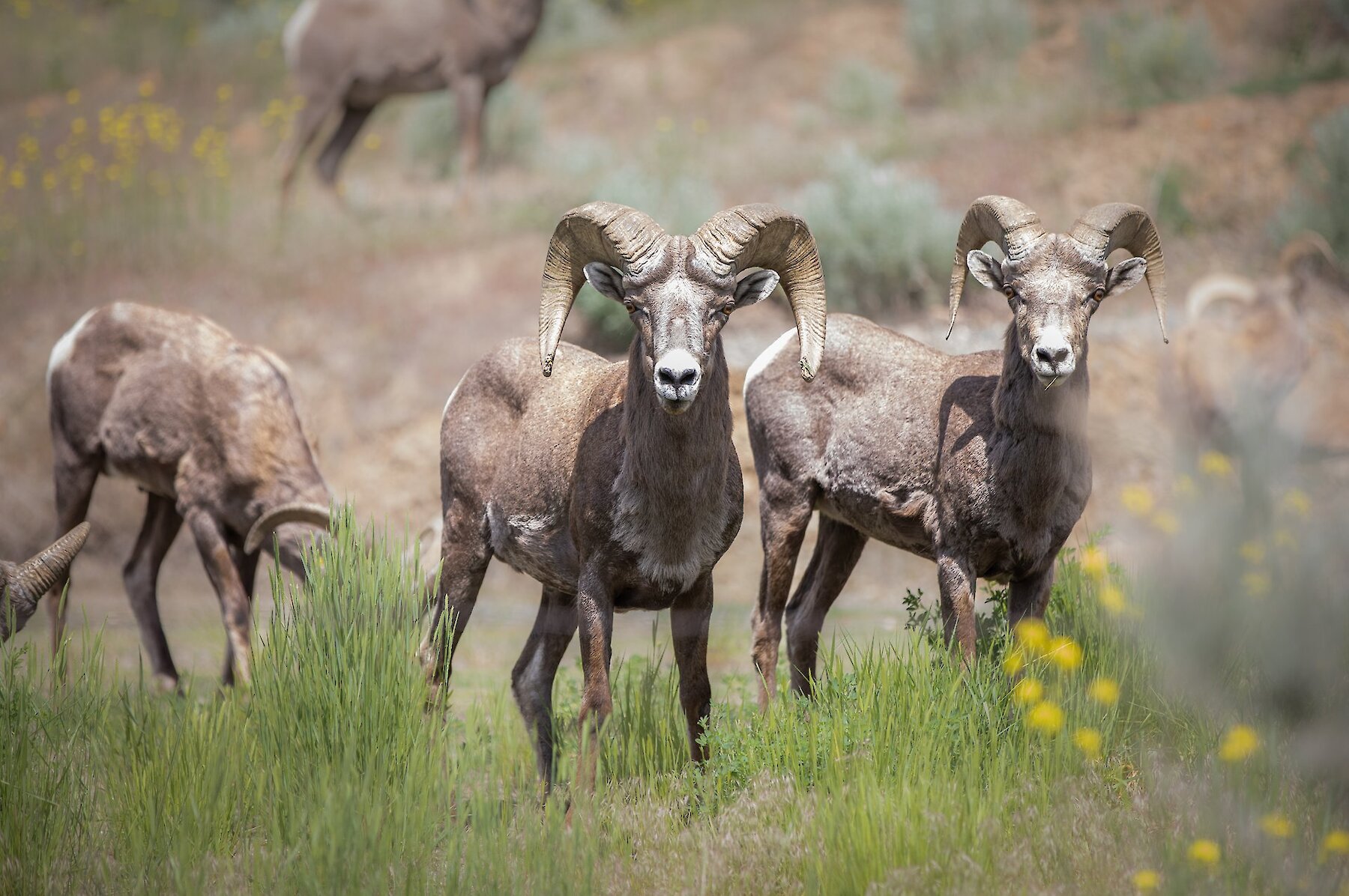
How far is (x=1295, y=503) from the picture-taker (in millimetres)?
3977

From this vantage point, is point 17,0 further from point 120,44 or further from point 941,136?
point 941,136

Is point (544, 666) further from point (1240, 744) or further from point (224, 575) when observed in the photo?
point (1240, 744)

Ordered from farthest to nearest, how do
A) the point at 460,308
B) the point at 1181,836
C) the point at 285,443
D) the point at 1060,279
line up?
the point at 460,308, the point at 285,443, the point at 1060,279, the point at 1181,836

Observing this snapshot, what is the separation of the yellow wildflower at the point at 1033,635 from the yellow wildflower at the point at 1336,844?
898mm

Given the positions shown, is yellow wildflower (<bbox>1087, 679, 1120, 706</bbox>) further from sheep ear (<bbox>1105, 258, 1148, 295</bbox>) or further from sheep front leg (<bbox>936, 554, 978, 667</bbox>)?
sheep ear (<bbox>1105, 258, 1148, 295</bbox>)

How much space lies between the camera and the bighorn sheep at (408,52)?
14219mm

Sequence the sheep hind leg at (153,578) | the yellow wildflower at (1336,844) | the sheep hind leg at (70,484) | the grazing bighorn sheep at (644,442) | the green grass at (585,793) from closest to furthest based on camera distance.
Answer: the yellow wildflower at (1336,844) → the green grass at (585,793) → the grazing bighorn sheep at (644,442) → the sheep hind leg at (153,578) → the sheep hind leg at (70,484)

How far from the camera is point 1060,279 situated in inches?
204

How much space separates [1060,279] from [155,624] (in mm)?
5733

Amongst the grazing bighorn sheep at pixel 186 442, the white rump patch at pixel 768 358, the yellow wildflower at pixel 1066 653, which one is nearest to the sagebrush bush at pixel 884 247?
the white rump patch at pixel 768 358

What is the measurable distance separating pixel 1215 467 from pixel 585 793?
2.27 m

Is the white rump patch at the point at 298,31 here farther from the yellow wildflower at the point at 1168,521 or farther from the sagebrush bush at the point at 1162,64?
the yellow wildflower at the point at 1168,521

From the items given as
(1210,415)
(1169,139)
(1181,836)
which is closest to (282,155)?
(1169,139)

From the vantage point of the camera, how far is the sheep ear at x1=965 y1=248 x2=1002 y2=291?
551cm
